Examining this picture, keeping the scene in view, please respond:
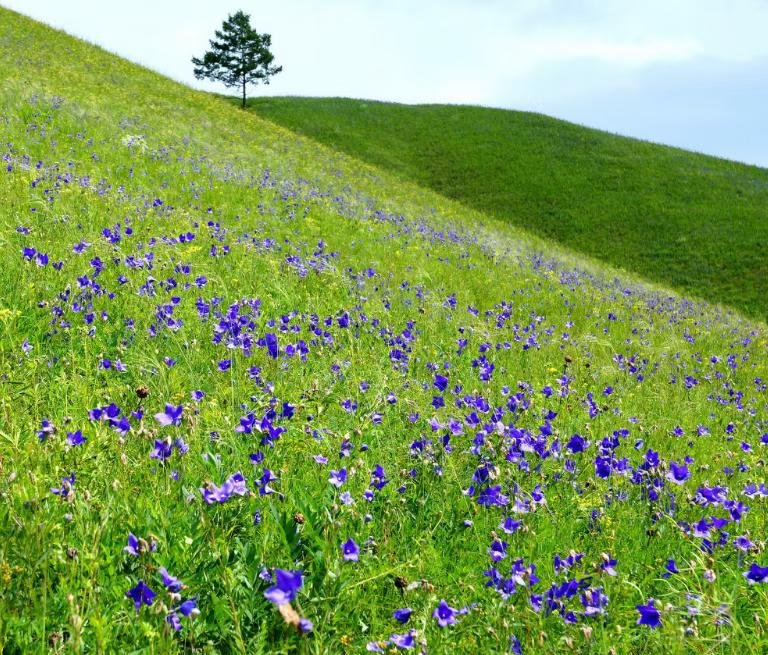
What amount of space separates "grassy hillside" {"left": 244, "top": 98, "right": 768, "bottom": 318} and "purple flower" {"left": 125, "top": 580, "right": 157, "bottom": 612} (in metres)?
25.9

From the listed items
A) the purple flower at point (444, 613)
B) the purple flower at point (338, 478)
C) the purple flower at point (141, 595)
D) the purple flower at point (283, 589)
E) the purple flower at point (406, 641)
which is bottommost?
the purple flower at point (406, 641)

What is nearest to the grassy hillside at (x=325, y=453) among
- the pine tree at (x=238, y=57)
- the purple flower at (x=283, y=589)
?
the purple flower at (x=283, y=589)

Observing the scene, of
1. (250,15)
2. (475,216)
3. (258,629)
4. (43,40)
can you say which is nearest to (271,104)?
(250,15)

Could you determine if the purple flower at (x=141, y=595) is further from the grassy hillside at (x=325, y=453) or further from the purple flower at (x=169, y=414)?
the purple flower at (x=169, y=414)

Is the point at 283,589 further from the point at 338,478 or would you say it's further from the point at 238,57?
the point at 238,57

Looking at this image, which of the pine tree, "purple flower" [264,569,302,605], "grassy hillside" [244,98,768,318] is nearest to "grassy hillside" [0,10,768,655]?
"purple flower" [264,569,302,605]

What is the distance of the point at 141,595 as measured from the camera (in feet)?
6.31

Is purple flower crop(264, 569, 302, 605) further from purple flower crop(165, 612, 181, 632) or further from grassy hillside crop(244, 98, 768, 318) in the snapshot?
grassy hillside crop(244, 98, 768, 318)

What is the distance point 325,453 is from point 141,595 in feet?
6.04

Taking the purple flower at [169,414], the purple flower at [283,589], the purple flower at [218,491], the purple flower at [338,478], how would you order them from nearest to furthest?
the purple flower at [283,589], the purple flower at [218,491], the purple flower at [169,414], the purple flower at [338,478]

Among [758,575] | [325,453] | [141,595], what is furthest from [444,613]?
[325,453]

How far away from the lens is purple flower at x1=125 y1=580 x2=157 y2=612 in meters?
1.89

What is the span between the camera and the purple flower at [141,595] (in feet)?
6.21

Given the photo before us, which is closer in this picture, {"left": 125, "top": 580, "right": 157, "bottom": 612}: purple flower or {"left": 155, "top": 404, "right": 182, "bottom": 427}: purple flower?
{"left": 125, "top": 580, "right": 157, "bottom": 612}: purple flower
